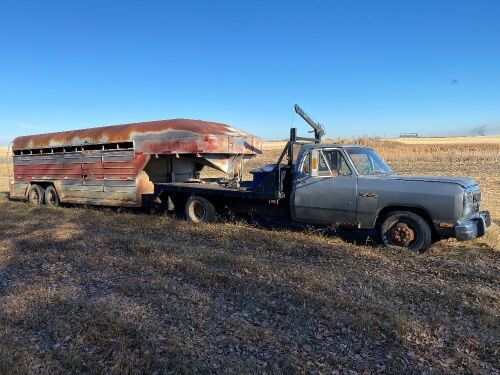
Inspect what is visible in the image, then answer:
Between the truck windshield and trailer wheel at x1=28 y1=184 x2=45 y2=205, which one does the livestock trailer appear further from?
the truck windshield

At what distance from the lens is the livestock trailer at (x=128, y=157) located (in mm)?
11148

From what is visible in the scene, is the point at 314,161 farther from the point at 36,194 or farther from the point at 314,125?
the point at 36,194

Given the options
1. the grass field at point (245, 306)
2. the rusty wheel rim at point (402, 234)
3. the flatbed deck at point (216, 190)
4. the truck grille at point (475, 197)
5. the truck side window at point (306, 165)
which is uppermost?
the truck side window at point (306, 165)

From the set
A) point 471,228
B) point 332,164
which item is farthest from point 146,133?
point 471,228

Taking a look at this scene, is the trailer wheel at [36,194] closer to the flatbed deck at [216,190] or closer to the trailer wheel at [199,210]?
the flatbed deck at [216,190]

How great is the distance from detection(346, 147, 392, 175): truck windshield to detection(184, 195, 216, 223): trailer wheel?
137 inches

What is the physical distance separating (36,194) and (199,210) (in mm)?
7101

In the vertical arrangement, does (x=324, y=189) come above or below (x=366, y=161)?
below

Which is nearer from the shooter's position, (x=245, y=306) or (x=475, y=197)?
(x=245, y=306)

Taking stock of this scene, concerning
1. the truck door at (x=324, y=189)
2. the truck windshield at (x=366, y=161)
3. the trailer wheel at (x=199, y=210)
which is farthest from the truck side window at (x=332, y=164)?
the trailer wheel at (x=199, y=210)

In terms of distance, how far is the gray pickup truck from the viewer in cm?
729

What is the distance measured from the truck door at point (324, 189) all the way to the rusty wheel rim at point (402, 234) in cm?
73

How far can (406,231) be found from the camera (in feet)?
25.0

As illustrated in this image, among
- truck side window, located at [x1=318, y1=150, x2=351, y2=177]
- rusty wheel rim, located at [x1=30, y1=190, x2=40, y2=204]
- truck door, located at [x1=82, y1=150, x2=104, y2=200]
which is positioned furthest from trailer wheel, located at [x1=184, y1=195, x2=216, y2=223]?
rusty wheel rim, located at [x1=30, y1=190, x2=40, y2=204]
